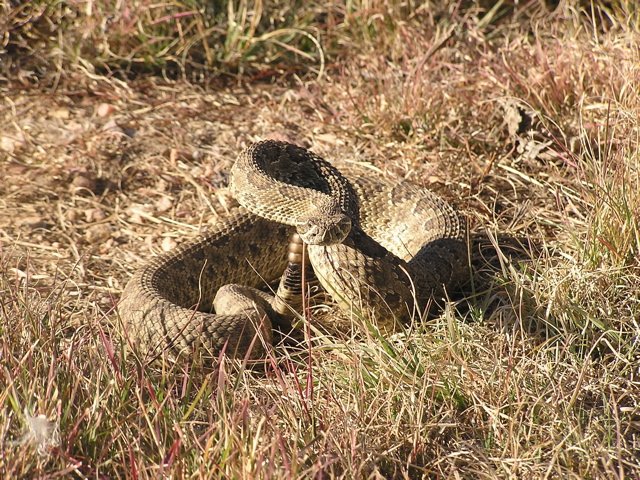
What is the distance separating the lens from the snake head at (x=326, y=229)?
14.5 feet

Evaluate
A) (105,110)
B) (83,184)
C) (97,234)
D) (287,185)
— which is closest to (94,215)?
(97,234)

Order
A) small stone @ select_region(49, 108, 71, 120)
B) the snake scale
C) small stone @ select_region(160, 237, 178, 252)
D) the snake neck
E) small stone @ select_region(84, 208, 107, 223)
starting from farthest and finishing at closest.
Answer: small stone @ select_region(49, 108, 71, 120)
small stone @ select_region(84, 208, 107, 223)
small stone @ select_region(160, 237, 178, 252)
the snake neck
the snake scale

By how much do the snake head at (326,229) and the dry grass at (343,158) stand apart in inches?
20.3

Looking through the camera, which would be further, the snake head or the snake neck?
the snake neck

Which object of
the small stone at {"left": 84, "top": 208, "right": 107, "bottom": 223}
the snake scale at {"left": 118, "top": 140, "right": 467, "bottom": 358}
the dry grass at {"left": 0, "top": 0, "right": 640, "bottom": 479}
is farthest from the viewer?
the small stone at {"left": 84, "top": 208, "right": 107, "bottom": 223}

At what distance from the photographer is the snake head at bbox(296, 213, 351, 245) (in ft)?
14.5

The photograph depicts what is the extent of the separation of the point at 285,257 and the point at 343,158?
3.14 ft

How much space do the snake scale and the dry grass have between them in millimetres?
203

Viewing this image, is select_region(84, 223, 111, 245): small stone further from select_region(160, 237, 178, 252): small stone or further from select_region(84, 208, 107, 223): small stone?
select_region(160, 237, 178, 252): small stone

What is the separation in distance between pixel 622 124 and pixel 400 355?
2105mm

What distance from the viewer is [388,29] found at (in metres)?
7.23

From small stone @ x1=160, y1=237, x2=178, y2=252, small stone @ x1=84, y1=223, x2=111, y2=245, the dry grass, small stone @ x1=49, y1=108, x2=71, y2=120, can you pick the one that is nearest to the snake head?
the dry grass

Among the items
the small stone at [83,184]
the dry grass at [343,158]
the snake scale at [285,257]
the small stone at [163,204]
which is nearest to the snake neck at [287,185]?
the snake scale at [285,257]

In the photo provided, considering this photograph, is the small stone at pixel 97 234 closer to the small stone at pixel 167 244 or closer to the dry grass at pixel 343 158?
the dry grass at pixel 343 158
